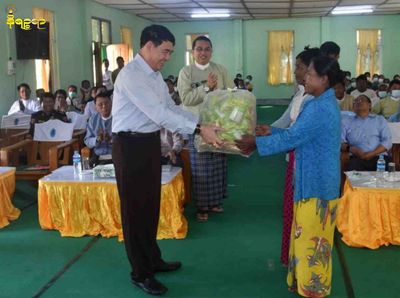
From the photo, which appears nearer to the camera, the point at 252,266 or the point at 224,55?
the point at 252,266

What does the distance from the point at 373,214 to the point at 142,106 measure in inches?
81.7

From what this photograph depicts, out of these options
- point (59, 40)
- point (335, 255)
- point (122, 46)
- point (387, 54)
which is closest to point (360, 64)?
point (387, 54)

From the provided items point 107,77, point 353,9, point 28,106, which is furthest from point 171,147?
point 353,9

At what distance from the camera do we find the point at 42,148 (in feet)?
20.7

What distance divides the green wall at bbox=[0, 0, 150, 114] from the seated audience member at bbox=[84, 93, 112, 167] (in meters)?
3.40

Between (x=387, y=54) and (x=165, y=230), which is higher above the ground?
(x=387, y=54)

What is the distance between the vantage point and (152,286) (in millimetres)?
3186

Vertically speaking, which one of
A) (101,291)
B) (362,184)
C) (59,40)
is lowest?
A: (101,291)

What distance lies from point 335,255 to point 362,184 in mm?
598

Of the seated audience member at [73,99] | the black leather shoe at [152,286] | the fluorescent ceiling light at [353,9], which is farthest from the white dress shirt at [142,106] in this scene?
the fluorescent ceiling light at [353,9]

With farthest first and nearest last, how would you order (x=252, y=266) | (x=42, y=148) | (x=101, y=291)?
(x=42, y=148), (x=252, y=266), (x=101, y=291)

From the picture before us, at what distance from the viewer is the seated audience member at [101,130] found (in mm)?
5191

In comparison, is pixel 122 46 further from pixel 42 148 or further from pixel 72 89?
pixel 42 148

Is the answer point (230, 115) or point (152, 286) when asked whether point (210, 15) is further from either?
point (152, 286)
